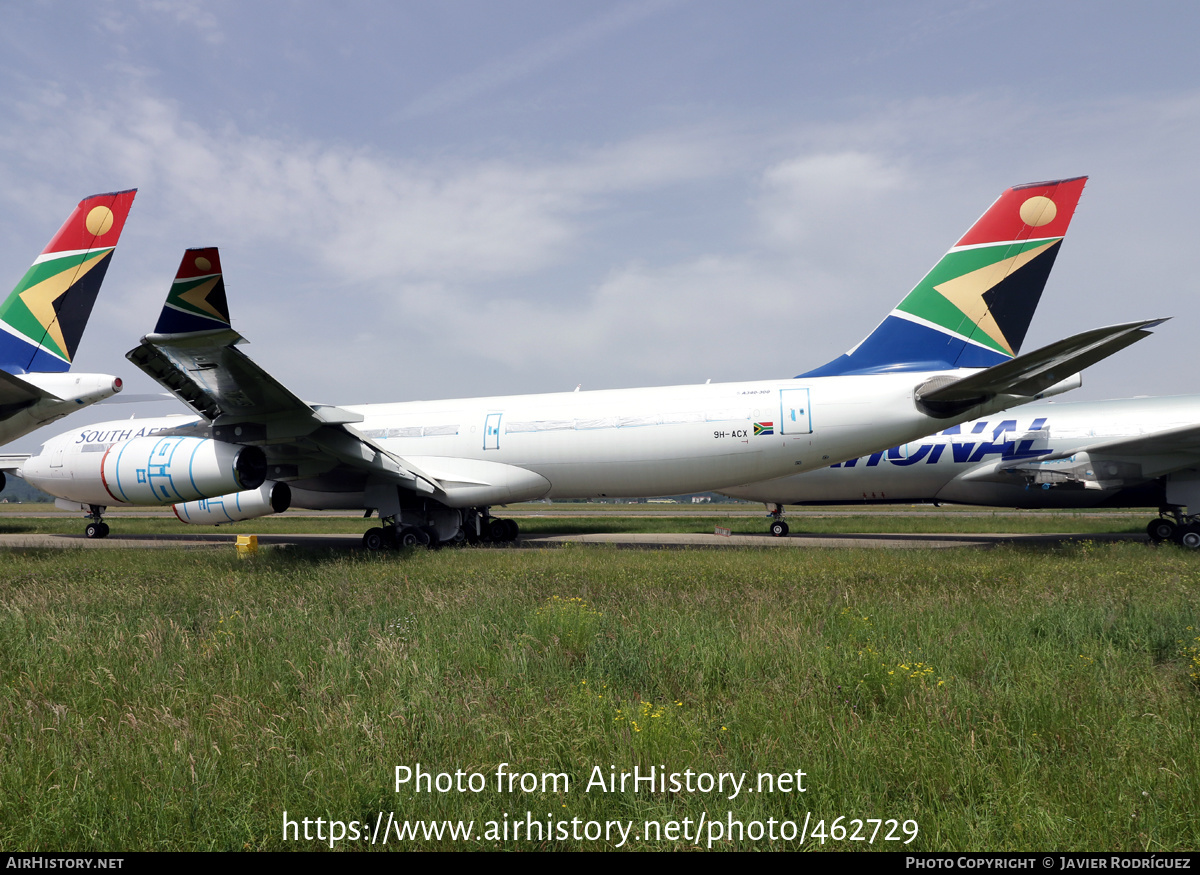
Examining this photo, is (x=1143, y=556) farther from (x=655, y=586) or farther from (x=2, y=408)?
(x=2, y=408)

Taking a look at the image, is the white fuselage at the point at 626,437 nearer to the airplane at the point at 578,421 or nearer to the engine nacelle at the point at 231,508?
the airplane at the point at 578,421

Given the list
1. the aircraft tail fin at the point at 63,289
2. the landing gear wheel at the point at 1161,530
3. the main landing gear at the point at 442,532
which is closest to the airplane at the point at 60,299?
the aircraft tail fin at the point at 63,289

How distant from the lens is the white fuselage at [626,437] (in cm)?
1410

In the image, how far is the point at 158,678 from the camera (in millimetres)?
4734

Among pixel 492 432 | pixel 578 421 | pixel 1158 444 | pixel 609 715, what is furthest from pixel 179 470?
pixel 1158 444

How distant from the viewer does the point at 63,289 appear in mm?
13438

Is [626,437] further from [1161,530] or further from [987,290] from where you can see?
[1161,530]

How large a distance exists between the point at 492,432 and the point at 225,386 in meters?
6.36

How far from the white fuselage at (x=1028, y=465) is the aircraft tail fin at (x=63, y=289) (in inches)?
602

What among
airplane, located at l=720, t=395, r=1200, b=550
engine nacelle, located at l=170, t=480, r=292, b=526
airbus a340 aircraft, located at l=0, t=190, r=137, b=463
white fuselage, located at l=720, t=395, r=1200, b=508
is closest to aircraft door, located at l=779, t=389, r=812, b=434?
white fuselage, located at l=720, t=395, r=1200, b=508

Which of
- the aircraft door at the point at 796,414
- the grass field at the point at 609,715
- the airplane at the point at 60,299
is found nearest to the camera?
the grass field at the point at 609,715

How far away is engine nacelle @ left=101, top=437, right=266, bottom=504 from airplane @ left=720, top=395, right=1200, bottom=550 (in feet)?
46.8
